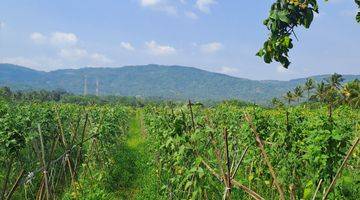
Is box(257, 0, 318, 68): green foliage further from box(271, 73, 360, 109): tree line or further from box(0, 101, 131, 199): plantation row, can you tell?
box(271, 73, 360, 109): tree line

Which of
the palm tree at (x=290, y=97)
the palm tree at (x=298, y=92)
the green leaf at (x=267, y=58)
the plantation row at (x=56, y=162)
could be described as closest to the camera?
the green leaf at (x=267, y=58)

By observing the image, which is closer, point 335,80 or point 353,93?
point 353,93

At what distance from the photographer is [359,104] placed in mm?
55531

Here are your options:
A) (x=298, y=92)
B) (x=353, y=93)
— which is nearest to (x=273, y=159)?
(x=353, y=93)

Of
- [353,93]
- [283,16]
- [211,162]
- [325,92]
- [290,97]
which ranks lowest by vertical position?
[290,97]

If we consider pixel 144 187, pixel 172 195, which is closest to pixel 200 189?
pixel 172 195

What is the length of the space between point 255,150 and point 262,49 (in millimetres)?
4833

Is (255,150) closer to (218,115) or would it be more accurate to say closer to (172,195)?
(172,195)

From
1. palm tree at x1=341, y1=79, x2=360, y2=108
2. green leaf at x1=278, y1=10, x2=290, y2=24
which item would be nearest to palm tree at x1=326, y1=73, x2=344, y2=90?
palm tree at x1=341, y1=79, x2=360, y2=108

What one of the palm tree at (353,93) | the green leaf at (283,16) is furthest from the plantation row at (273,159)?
the palm tree at (353,93)

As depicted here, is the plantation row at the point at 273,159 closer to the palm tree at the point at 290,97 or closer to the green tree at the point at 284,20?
the green tree at the point at 284,20

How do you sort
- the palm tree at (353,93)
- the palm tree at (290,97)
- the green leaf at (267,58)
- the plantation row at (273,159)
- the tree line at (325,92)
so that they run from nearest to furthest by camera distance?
the plantation row at (273,159), the green leaf at (267,58), the palm tree at (353,93), the tree line at (325,92), the palm tree at (290,97)

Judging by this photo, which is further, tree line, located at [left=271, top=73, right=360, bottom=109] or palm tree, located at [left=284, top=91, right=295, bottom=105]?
palm tree, located at [left=284, top=91, right=295, bottom=105]

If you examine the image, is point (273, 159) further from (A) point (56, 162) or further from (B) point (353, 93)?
(B) point (353, 93)
